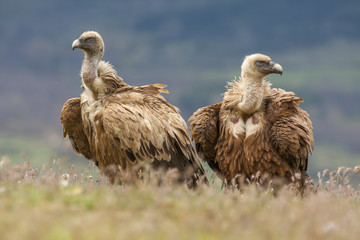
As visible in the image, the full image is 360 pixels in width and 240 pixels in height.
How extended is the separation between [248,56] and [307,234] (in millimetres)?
5365

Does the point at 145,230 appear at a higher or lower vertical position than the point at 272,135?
lower

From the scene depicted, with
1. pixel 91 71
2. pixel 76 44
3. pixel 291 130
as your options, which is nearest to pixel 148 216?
pixel 291 130

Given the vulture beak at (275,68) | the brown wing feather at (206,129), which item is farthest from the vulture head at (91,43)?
the vulture beak at (275,68)

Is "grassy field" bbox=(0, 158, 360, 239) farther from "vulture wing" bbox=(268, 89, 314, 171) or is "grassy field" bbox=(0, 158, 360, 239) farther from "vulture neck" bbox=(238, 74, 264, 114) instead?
"vulture neck" bbox=(238, 74, 264, 114)

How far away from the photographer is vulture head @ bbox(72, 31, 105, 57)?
8.93m

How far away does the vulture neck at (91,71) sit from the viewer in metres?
8.76

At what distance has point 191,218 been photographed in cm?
459

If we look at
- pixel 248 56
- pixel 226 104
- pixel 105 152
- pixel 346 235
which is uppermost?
pixel 248 56

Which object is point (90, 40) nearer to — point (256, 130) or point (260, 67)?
point (260, 67)

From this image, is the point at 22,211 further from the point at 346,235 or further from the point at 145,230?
the point at 346,235

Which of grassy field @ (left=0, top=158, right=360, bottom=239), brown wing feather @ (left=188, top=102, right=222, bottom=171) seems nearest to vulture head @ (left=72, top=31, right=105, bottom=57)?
brown wing feather @ (left=188, top=102, right=222, bottom=171)

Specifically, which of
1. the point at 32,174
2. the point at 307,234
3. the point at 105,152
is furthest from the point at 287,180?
the point at 307,234

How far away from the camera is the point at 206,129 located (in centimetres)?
890

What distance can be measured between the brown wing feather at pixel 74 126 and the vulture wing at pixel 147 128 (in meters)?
0.77
